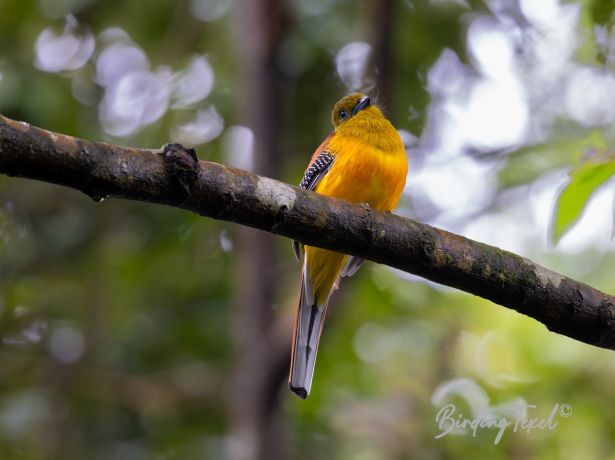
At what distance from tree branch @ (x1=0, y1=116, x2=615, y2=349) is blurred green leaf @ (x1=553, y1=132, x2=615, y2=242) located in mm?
162

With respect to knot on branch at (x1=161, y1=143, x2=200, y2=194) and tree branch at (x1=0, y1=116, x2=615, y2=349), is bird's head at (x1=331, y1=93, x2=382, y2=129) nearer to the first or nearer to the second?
tree branch at (x1=0, y1=116, x2=615, y2=349)

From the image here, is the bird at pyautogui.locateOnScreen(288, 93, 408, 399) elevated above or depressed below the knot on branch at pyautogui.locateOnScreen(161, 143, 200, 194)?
above

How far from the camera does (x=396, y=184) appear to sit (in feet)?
11.9

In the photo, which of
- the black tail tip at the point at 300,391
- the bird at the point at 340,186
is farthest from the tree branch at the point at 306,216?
the bird at the point at 340,186

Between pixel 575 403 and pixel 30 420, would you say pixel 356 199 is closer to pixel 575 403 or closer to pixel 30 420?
pixel 575 403

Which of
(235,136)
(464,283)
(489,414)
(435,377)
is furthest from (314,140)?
(464,283)

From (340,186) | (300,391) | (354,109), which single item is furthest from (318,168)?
(300,391)

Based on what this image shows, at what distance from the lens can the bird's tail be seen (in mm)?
3367

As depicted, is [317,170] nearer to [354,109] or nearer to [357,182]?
[357,182]

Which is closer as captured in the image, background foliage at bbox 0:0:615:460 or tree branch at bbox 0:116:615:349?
tree branch at bbox 0:116:615:349

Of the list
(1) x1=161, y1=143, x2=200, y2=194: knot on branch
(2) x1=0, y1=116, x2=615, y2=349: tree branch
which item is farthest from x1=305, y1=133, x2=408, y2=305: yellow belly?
(1) x1=161, y1=143, x2=200, y2=194: knot on branch

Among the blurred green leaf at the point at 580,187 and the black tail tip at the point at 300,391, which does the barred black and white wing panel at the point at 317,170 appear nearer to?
the black tail tip at the point at 300,391

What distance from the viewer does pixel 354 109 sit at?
423 cm

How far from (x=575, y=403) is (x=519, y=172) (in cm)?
143
